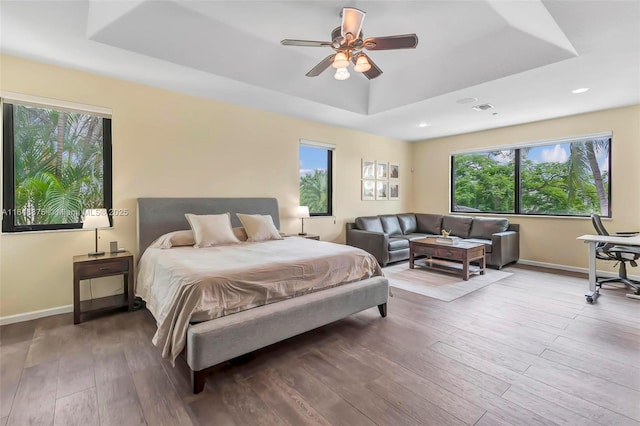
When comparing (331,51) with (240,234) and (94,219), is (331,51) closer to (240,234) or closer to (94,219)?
(240,234)

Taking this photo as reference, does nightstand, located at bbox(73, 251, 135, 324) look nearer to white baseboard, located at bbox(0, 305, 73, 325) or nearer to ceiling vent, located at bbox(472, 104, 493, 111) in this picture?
white baseboard, located at bbox(0, 305, 73, 325)

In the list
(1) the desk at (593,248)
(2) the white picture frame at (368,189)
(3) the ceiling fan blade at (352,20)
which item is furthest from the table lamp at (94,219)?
(1) the desk at (593,248)

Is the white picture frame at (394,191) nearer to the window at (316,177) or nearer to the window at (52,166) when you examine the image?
the window at (316,177)

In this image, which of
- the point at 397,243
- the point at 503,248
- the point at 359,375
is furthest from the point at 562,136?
the point at 359,375

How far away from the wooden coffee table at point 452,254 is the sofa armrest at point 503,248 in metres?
0.22

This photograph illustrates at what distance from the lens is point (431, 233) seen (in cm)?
674

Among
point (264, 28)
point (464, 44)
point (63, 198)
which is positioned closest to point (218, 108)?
point (264, 28)

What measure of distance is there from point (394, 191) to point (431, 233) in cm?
→ 131

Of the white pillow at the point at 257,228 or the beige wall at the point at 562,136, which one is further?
the beige wall at the point at 562,136

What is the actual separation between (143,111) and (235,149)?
49.3 inches

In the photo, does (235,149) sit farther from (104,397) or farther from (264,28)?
(104,397)

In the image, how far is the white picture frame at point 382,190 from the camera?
6830mm

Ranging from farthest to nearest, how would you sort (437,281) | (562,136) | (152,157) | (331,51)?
(562,136), (437,281), (152,157), (331,51)

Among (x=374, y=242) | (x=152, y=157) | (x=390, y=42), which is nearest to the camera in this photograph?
(x=390, y=42)
